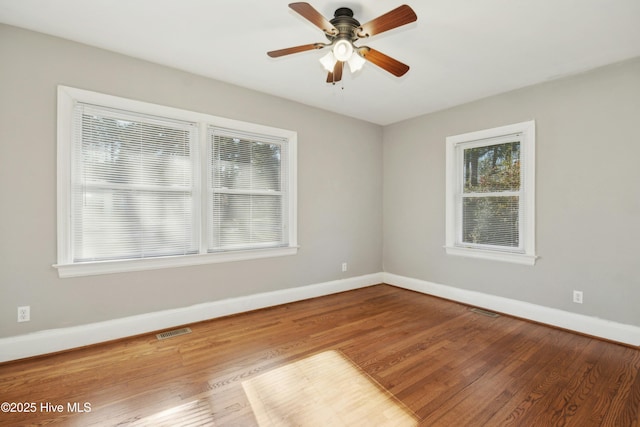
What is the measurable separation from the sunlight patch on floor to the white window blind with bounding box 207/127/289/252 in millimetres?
1663

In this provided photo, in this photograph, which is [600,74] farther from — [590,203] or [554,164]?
[590,203]

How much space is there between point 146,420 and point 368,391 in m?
1.35

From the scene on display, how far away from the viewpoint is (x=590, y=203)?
2.87 metres

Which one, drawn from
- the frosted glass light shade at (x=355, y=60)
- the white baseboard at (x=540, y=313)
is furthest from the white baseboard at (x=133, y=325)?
the frosted glass light shade at (x=355, y=60)

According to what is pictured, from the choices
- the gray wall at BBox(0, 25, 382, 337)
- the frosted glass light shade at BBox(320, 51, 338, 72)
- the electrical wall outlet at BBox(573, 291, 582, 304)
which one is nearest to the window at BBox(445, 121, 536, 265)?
the electrical wall outlet at BBox(573, 291, 582, 304)

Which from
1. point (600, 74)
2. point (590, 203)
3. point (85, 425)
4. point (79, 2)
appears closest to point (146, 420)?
point (85, 425)

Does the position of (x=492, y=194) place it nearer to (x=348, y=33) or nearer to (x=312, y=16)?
(x=348, y=33)

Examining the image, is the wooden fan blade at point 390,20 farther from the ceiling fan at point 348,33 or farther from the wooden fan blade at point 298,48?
the wooden fan blade at point 298,48

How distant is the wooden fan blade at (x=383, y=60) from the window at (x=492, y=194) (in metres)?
2.02

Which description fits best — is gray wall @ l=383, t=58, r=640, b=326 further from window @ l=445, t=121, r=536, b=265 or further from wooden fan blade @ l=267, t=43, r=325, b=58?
wooden fan blade @ l=267, t=43, r=325, b=58

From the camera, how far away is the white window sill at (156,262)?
249cm

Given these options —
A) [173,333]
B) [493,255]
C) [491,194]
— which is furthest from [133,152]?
[493,255]

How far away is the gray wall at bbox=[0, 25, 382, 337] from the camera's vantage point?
7.49ft

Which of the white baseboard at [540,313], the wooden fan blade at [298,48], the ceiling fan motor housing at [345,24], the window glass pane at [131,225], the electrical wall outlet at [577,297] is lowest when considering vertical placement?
the white baseboard at [540,313]
